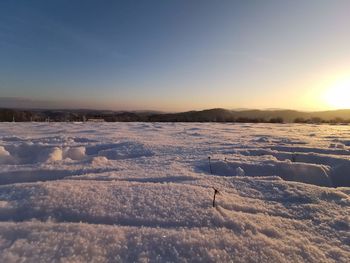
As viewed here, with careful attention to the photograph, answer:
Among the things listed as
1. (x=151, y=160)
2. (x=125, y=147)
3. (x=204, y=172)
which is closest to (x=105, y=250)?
(x=204, y=172)

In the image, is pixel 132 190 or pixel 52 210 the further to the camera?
pixel 132 190

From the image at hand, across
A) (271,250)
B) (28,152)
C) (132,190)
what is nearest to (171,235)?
(271,250)

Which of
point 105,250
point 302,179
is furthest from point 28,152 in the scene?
point 302,179

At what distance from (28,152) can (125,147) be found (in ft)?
4.36

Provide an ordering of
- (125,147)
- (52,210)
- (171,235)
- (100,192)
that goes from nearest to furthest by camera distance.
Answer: (171,235)
(52,210)
(100,192)
(125,147)

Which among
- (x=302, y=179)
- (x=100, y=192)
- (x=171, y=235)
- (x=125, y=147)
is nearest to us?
(x=171, y=235)

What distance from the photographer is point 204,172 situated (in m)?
2.91

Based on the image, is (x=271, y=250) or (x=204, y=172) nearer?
(x=271, y=250)

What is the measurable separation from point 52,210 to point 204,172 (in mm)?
1568

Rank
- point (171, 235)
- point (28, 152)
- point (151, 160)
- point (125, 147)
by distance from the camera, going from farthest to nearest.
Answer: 1. point (125, 147)
2. point (28, 152)
3. point (151, 160)
4. point (171, 235)

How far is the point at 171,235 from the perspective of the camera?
154 centimetres

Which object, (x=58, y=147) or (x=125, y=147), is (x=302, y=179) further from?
(x=58, y=147)

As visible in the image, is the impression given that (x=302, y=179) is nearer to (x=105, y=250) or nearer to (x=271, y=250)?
(x=271, y=250)

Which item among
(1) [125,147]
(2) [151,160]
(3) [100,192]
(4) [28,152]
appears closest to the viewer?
(3) [100,192]
